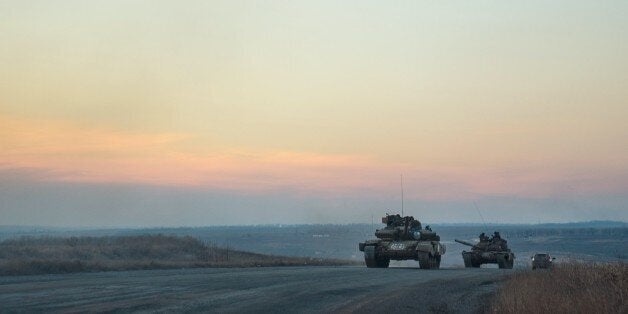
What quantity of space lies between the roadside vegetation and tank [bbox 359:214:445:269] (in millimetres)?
5915

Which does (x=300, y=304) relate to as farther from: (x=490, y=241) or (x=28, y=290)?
(x=490, y=241)

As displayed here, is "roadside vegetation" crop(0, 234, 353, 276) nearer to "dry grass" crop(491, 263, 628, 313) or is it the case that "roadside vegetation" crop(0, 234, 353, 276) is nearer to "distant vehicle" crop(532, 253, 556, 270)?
"distant vehicle" crop(532, 253, 556, 270)

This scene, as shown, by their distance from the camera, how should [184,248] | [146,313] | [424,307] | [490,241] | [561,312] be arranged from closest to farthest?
[561,312] < [146,313] < [424,307] < [490,241] < [184,248]

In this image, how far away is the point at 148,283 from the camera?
89.6 feet

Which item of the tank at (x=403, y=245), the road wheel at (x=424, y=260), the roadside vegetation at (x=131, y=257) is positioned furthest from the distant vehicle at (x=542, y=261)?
the roadside vegetation at (x=131, y=257)

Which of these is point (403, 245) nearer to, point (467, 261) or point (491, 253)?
point (491, 253)

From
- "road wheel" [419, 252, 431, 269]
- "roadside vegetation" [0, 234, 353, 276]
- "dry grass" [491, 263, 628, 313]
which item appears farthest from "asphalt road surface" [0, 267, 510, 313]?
"road wheel" [419, 252, 431, 269]

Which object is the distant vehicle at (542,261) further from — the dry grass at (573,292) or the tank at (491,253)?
the dry grass at (573,292)

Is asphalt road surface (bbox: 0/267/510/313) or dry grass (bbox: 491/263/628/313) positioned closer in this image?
dry grass (bbox: 491/263/628/313)

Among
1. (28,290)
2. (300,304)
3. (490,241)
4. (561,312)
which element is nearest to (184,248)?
(490,241)

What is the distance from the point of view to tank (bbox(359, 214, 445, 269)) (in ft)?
145

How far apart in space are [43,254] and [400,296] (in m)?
37.5

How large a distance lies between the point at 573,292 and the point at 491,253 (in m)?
32.0

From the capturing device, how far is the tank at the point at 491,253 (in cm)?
5203
